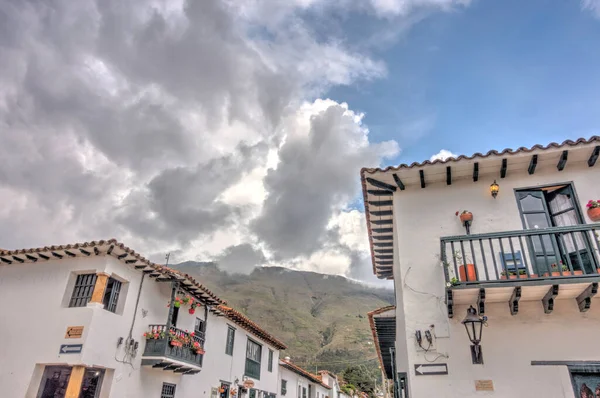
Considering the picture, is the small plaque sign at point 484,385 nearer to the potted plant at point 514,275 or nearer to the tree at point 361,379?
the potted plant at point 514,275

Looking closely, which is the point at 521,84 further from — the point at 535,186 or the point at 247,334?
the point at 247,334

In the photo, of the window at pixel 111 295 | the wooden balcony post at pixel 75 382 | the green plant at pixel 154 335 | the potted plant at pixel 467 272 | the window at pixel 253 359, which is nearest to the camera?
the potted plant at pixel 467 272

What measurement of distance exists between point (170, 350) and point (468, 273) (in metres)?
11.4

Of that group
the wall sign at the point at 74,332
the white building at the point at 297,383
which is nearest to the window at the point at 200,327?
the wall sign at the point at 74,332

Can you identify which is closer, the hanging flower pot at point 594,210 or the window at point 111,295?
the hanging flower pot at point 594,210

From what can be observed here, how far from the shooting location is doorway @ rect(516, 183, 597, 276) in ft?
23.4

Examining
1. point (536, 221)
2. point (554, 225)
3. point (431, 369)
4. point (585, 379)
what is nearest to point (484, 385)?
point (431, 369)

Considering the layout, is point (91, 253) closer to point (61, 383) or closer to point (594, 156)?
point (61, 383)

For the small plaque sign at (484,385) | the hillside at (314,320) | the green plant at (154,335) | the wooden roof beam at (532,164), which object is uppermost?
the hillside at (314,320)

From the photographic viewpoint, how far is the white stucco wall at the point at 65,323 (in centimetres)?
1138

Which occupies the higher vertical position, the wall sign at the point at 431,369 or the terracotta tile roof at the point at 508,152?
the terracotta tile roof at the point at 508,152

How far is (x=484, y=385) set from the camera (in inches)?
281

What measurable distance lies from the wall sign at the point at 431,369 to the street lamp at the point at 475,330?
0.62m

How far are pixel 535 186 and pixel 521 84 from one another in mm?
3636
